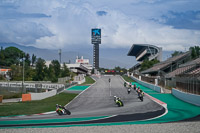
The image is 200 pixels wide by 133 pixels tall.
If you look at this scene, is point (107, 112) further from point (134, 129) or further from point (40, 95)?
point (40, 95)

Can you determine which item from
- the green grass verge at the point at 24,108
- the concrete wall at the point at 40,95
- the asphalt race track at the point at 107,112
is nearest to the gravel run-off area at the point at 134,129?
the asphalt race track at the point at 107,112

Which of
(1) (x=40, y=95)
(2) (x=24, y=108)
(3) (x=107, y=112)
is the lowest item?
(2) (x=24, y=108)

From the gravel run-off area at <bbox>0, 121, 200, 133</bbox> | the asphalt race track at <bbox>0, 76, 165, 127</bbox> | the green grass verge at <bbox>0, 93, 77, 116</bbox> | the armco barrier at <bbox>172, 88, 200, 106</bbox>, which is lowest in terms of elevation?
the green grass verge at <bbox>0, 93, 77, 116</bbox>

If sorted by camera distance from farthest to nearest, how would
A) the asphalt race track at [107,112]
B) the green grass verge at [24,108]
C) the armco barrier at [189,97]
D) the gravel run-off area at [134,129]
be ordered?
1. the armco barrier at [189,97]
2. the green grass verge at [24,108]
3. the asphalt race track at [107,112]
4. the gravel run-off area at [134,129]

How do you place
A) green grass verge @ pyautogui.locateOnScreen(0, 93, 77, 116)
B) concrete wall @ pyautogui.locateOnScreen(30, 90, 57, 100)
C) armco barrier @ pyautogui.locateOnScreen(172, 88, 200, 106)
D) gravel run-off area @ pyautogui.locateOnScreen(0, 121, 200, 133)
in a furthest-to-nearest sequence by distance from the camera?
concrete wall @ pyautogui.locateOnScreen(30, 90, 57, 100)
armco barrier @ pyautogui.locateOnScreen(172, 88, 200, 106)
green grass verge @ pyautogui.locateOnScreen(0, 93, 77, 116)
gravel run-off area @ pyautogui.locateOnScreen(0, 121, 200, 133)

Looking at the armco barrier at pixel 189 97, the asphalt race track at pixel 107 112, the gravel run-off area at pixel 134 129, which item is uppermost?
the armco barrier at pixel 189 97

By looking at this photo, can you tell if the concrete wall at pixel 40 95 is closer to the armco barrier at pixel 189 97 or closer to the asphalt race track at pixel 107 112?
the asphalt race track at pixel 107 112

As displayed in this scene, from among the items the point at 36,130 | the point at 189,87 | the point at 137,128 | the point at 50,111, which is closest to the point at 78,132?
the point at 36,130

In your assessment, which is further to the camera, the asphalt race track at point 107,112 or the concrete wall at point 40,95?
the concrete wall at point 40,95

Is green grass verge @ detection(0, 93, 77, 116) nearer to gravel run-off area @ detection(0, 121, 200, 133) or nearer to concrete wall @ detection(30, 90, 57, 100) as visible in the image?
concrete wall @ detection(30, 90, 57, 100)

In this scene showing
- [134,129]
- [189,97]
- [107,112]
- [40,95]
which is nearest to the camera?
[134,129]

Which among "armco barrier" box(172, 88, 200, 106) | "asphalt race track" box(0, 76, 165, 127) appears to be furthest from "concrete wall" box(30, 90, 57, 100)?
"armco barrier" box(172, 88, 200, 106)

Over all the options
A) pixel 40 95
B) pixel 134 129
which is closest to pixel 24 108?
pixel 40 95

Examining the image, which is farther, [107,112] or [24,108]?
[24,108]
